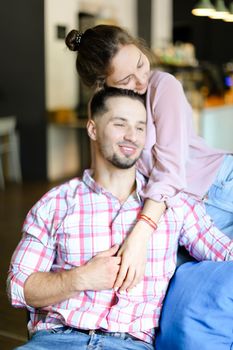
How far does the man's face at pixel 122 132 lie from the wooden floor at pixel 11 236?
1.23m

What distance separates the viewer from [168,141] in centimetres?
144

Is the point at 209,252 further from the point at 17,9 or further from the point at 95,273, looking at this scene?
the point at 17,9

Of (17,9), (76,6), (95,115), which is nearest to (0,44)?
(17,9)

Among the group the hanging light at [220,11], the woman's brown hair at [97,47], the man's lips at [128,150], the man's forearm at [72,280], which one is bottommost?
the man's forearm at [72,280]

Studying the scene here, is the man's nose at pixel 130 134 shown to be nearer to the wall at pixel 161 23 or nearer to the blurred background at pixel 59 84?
the blurred background at pixel 59 84

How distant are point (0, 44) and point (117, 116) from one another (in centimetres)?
98

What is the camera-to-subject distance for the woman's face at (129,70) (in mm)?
1437

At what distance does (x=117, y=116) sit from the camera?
143 centimetres

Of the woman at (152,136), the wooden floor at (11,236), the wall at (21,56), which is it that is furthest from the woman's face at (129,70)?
the wooden floor at (11,236)

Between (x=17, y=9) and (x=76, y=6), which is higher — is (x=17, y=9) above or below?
below

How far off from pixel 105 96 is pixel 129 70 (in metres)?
0.10

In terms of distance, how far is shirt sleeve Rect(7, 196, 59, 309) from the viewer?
4.50 ft

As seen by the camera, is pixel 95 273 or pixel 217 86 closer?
pixel 95 273

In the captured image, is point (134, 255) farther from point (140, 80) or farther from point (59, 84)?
point (59, 84)
